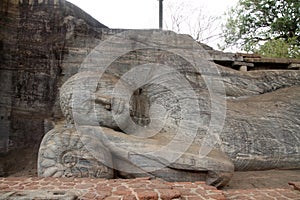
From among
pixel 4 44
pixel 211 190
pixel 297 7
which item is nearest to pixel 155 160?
pixel 211 190

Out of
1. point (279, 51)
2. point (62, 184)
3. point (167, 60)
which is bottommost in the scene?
point (62, 184)

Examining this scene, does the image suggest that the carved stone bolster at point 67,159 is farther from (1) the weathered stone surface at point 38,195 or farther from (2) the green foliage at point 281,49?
(2) the green foliage at point 281,49

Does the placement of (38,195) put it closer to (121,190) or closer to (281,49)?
(121,190)

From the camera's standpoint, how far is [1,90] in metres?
3.17

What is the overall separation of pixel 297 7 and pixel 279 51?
231 cm

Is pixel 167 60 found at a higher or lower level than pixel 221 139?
higher

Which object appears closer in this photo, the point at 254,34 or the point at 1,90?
the point at 1,90

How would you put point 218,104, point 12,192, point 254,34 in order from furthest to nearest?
point 254,34, point 218,104, point 12,192

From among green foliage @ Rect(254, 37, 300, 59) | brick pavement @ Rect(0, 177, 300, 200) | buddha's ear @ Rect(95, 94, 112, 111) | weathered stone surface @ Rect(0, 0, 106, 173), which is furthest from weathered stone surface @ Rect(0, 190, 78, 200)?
green foliage @ Rect(254, 37, 300, 59)

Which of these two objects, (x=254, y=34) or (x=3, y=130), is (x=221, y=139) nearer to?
(x=3, y=130)

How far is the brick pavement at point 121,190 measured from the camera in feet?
5.54

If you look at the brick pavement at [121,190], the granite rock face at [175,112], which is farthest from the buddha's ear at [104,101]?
the brick pavement at [121,190]

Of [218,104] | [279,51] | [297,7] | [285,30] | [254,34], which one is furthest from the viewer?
[254,34]

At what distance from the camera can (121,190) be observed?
1803 millimetres
